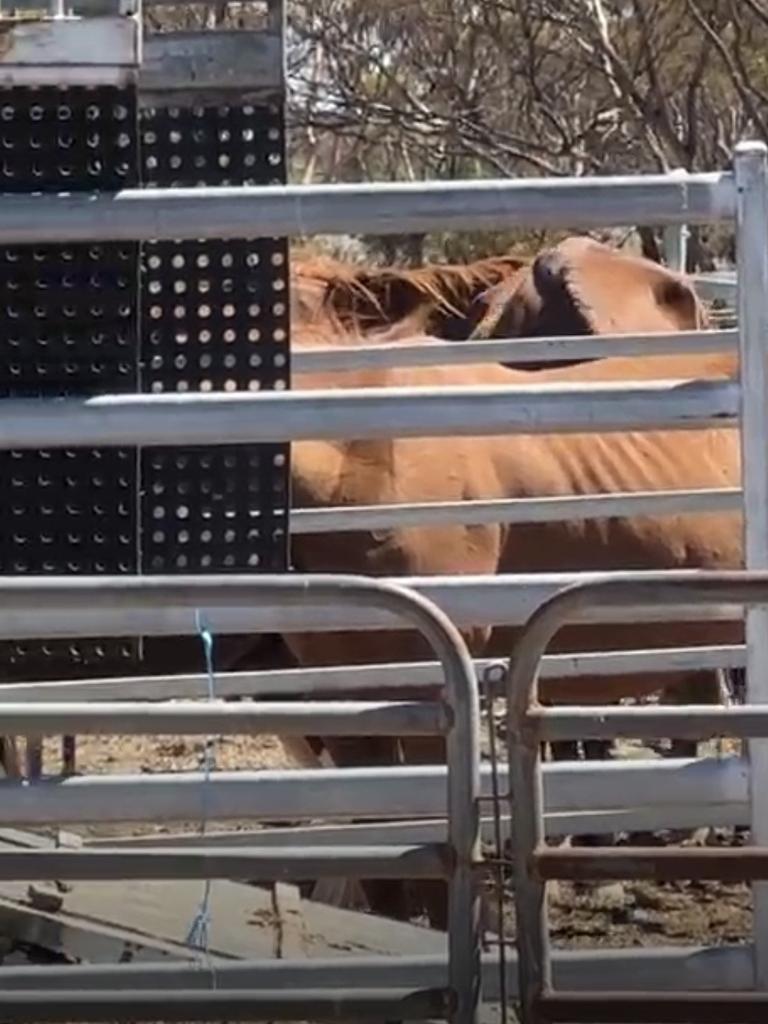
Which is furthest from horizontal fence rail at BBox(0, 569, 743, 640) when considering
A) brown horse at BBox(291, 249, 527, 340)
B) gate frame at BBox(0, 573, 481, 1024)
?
brown horse at BBox(291, 249, 527, 340)

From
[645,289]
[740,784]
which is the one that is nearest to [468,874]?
[740,784]

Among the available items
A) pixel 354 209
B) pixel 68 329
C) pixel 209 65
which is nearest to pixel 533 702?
pixel 354 209

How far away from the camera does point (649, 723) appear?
11.4ft

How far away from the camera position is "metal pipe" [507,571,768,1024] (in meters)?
3.42

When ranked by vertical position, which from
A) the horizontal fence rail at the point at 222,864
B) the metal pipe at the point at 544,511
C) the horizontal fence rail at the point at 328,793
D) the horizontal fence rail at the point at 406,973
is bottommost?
the horizontal fence rail at the point at 406,973

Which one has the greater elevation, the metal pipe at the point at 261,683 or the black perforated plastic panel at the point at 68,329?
the black perforated plastic panel at the point at 68,329

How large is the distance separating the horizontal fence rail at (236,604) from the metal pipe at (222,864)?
0.39 m

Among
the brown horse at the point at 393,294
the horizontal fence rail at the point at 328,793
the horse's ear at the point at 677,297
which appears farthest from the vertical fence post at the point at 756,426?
the horse's ear at the point at 677,297

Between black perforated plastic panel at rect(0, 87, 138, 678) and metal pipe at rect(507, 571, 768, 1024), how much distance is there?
2.94 ft

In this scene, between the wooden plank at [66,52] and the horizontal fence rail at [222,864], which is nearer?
the horizontal fence rail at [222,864]

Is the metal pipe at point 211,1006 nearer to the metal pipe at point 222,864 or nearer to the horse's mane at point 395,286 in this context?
the metal pipe at point 222,864

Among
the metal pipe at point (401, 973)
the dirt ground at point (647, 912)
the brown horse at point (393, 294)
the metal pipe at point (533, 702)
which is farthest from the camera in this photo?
the brown horse at point (393, 294)

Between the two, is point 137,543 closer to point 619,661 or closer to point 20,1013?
point 20,1013

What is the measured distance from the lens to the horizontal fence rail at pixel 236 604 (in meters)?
3.43
